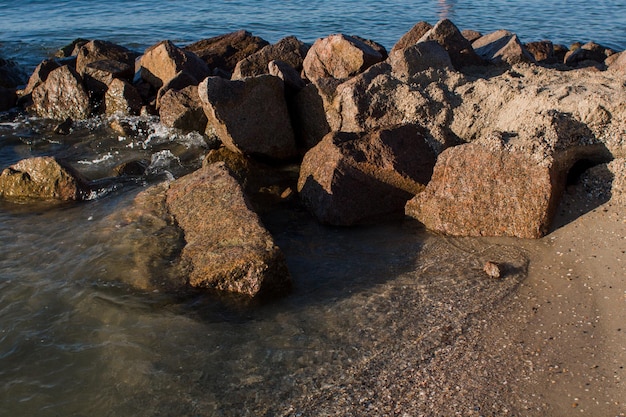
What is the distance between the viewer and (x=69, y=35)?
18.1 metres

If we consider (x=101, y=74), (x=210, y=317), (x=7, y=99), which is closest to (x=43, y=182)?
(x=210, y=317)

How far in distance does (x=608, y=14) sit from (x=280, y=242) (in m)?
18.4

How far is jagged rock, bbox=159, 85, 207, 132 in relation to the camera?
8.68m

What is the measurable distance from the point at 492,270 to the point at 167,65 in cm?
717

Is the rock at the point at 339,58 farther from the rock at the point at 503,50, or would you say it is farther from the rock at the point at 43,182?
the rock at the point at 43,182

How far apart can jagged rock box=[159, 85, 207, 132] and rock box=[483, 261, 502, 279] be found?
499 cm

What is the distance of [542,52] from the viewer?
10.3m

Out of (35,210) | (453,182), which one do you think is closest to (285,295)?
(453,182)

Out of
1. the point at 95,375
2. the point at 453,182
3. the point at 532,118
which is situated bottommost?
the point at 95,375

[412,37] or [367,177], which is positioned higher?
[412,37]

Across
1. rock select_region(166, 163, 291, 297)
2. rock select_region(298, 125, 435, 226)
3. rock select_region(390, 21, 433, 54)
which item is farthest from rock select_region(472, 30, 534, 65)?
rock select_region(166, 163, 291, 297)

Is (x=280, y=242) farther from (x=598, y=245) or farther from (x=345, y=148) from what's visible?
(x=598, y=245)

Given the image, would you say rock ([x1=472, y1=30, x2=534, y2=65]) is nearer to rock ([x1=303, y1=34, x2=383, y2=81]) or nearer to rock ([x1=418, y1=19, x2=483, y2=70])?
rock ([x1=418, y1=19, x2=483, y2=70])

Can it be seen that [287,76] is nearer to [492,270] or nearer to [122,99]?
[122,99]
